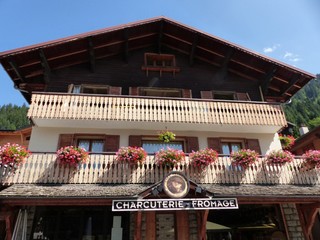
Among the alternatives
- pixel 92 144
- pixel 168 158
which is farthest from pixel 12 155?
pixel 168 158

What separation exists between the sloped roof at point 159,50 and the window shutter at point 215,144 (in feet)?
14.4

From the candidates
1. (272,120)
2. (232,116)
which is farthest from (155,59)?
(272,120)

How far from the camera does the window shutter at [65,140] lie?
1136 cm

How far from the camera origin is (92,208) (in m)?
9.89

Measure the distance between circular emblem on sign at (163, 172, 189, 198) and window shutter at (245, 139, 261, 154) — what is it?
5.47 meters

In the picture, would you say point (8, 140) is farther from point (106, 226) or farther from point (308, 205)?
point (308, 205)

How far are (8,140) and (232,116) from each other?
1559 centimetres

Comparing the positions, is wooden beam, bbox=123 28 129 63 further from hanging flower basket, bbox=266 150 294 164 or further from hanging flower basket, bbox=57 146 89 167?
hanging flower basket, bbox=266 150 294 164

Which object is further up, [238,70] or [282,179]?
[238,70]

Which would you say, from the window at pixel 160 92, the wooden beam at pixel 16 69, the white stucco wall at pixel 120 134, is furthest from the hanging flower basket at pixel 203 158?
the wooden beam at pixel 16 69

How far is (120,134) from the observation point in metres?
11.9

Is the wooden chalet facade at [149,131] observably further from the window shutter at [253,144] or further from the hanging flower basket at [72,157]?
the hanging flower basket at [72,157]

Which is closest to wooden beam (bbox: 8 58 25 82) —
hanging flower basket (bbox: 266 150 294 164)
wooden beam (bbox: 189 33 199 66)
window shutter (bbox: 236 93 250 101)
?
wooden beam (bbox: 189 33 199 66)

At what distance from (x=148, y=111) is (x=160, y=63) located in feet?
14.4
